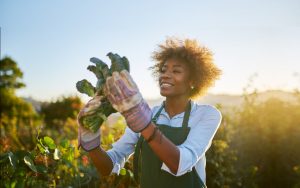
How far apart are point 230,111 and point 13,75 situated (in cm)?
2780

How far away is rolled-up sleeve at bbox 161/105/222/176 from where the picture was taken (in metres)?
1.91

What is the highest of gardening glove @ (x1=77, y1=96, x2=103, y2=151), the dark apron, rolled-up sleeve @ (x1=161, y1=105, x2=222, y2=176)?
gardening glove @ (x1=77, y1=96, x2=103, y2=151)

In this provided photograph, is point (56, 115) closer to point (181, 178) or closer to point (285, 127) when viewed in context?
point (285, 127)

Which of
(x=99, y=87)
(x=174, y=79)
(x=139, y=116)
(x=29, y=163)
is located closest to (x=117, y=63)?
(x=99, y=87)

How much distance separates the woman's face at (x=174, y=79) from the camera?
97.1 inches

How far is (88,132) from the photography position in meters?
1.97

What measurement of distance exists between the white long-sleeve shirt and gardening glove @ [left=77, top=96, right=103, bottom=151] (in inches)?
13.7

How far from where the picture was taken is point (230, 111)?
7.43 meters

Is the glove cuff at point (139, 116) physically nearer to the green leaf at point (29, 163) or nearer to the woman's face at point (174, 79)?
the woman's face at point (174, 79)

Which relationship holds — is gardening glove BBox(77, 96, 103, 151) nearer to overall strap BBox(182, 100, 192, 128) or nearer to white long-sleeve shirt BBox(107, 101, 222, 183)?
white long-sleeve shirt BBox(107, 101, 222, 183)

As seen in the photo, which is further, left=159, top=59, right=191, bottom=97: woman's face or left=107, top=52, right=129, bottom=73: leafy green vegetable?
left=159, top=59, right=191, bottom=97: woman's face

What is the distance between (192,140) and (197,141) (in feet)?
0.09

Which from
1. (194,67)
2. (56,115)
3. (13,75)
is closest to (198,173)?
(194,67)

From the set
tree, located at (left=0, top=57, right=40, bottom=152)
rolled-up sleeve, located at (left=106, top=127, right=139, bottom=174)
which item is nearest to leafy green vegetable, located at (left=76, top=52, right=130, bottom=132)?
rolled-up sleeve, located at (left=106, top=127, right=139, bottom=174)
